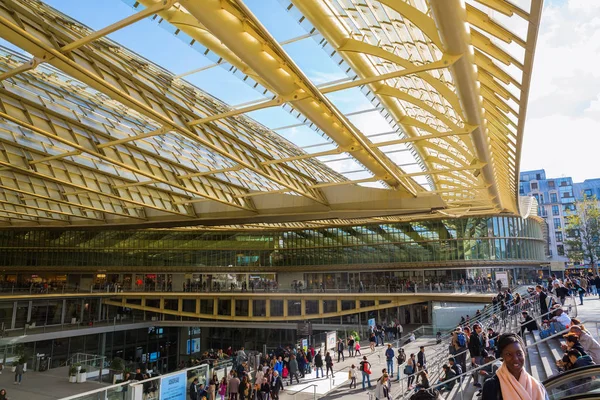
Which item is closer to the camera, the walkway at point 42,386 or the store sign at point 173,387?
the store sign at point 173,387

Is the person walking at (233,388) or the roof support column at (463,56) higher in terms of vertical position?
the roof support column at (463,56)

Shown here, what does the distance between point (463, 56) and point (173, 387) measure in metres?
13.4

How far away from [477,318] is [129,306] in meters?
36.6

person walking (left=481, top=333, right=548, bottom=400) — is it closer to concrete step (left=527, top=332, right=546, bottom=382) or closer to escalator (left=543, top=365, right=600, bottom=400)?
escalator (left=543, top=365, right=600, bottom=400)

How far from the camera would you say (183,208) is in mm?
29812

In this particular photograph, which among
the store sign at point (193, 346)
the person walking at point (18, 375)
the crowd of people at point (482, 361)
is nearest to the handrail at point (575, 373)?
the crowd of people at point (482, 361)

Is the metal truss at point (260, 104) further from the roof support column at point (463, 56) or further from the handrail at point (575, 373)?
the handrail at point (575, 373)

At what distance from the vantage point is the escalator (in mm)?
4070

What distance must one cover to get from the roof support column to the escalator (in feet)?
17.2

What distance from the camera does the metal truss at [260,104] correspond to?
8.54 metres

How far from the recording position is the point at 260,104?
12047mm

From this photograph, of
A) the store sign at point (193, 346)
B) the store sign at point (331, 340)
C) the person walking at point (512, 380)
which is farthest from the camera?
the store sign at point (193, 346)

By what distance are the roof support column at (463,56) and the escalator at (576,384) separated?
523cm

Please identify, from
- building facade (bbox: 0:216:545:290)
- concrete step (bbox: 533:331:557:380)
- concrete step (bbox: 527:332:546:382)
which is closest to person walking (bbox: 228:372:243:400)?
concrete step (bbox: 527:332:546:382)
